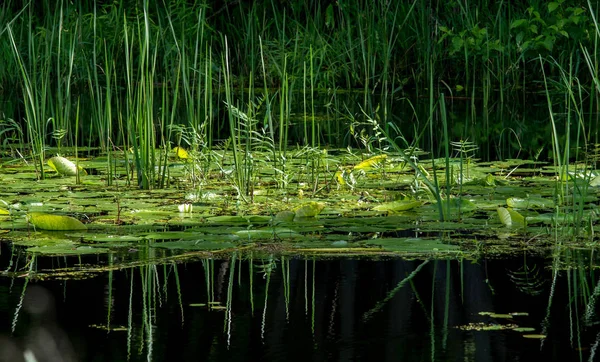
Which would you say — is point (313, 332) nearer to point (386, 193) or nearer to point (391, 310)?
point (391, 310)

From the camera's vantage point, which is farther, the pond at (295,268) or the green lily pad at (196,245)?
the green lily pad at (196,245)

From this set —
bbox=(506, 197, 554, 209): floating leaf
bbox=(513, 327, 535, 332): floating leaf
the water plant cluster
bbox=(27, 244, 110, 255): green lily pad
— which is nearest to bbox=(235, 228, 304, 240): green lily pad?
bbox=(27, 244, 110, 255): green lily pad

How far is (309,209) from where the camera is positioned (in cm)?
340

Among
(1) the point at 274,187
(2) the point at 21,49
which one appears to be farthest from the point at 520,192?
(2) the point at 21,49

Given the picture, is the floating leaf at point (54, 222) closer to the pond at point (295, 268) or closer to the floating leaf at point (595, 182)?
the pond at point (295, 268)

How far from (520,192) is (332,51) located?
482 centimetres

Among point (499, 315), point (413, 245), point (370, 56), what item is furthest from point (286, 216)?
point (370, 56)

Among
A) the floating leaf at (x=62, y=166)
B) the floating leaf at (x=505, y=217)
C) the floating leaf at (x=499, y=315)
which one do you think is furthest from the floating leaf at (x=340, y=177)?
the floating leaf at (x=499, y=315)

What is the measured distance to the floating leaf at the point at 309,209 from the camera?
3.39 metres

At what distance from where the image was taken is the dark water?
208cm

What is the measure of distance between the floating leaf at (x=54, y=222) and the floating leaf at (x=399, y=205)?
3.27 feet

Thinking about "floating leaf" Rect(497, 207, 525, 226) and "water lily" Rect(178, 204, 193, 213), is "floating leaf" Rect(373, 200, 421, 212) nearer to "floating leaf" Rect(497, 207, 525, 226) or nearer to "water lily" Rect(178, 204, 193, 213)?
"floating leaf" Rect(497, 207, 525, 226)

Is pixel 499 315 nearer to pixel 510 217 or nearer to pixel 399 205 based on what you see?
pixel 510 217

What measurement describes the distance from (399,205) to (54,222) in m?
1.12
